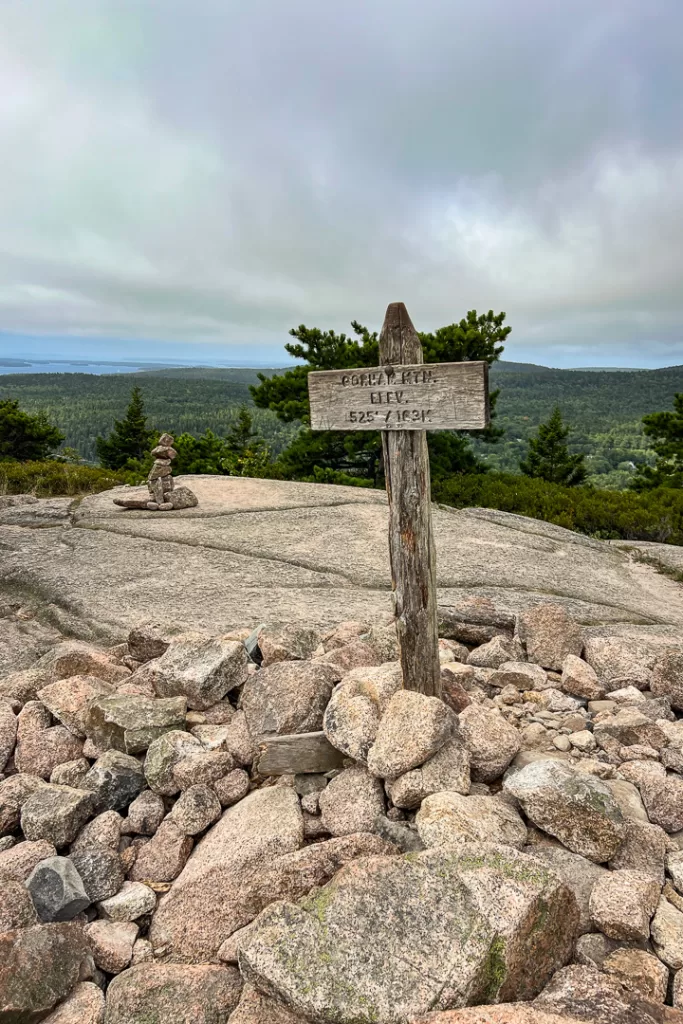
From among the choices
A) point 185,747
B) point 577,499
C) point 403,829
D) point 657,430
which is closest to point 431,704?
point 403,829

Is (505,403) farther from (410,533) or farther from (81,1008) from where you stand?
(81,1008)

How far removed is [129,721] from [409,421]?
3.25 m

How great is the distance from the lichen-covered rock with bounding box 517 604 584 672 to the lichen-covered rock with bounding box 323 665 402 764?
2.09 metres

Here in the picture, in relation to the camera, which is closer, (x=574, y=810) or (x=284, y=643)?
(x=574, y=810)

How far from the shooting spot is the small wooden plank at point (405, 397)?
4.49 metres

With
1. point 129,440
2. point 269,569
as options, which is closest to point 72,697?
point 269,569

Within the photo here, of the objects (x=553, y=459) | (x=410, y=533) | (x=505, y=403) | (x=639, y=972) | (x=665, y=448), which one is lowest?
(x=553, y=459)

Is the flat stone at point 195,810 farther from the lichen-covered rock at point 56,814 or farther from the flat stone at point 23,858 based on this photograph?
the flat stone at point 23,858

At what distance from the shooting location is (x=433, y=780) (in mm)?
4137

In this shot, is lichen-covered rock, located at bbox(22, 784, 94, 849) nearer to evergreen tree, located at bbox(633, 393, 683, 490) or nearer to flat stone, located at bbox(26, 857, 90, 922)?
flat stone, located at bbox(26, 857, 90, 922)

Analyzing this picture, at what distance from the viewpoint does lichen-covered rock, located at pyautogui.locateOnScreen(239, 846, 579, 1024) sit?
9.19 ft

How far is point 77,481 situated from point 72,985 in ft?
57.9

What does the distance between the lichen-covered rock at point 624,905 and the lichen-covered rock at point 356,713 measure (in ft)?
5.38

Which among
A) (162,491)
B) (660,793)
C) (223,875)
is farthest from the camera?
(162,491)
